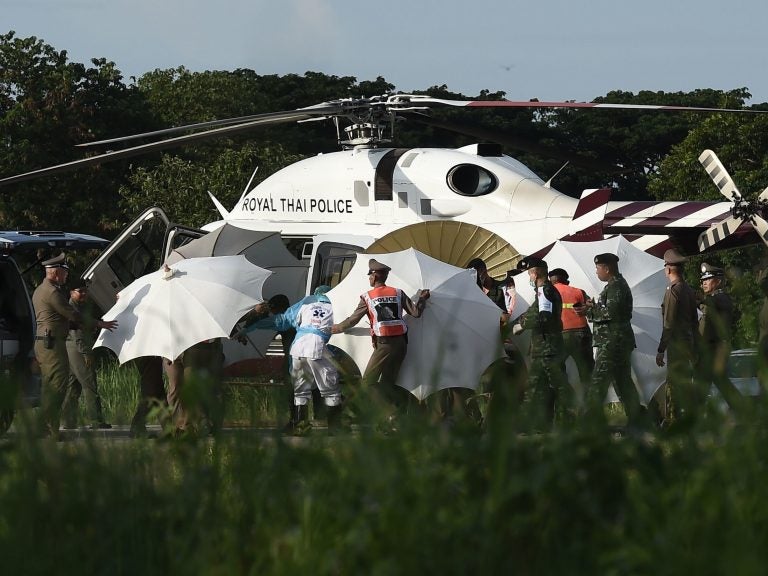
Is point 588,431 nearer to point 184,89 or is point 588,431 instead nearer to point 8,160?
point 8,160

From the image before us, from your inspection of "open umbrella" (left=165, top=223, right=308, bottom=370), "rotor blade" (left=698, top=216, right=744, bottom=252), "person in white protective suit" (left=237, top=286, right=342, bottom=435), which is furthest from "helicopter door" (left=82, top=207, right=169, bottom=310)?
"rotor blade" (left=698, top=216, right=744, bottom=252)

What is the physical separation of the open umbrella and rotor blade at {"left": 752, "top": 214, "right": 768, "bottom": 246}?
16.9 feet

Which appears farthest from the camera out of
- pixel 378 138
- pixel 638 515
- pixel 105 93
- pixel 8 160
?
pixel 105 93

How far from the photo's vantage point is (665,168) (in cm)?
4275

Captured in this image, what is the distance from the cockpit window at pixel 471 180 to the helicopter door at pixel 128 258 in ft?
11.7

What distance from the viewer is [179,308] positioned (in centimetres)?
1242

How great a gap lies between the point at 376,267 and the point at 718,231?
4458 millimetres

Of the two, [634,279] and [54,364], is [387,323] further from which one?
[54,364]

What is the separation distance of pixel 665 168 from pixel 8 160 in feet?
65.6

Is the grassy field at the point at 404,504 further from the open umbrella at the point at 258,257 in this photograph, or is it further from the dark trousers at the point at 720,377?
the open umbrella at the point at 258,257

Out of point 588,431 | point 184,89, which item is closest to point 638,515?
point 588,431

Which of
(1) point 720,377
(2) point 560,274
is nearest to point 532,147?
(2) point 560,274

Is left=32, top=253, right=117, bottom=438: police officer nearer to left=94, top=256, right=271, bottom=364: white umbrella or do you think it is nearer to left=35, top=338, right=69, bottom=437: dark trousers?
left=35, top=338, right=69, bottom=437: dark trousers

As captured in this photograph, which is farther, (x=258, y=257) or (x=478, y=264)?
(x=258, y=257)
